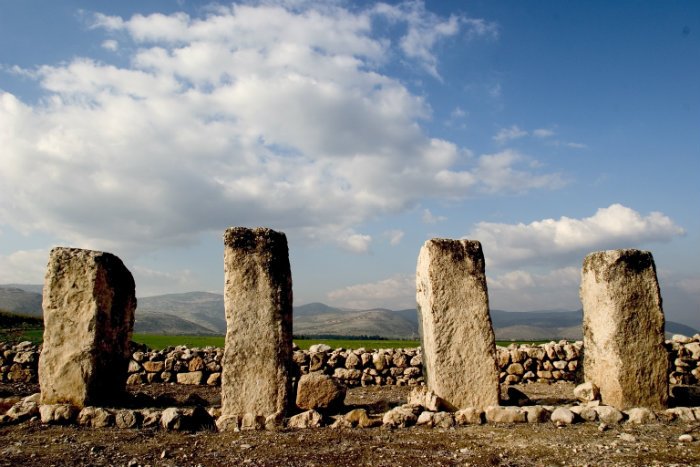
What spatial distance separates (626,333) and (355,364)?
6.82 m

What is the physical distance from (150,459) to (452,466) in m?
3.58

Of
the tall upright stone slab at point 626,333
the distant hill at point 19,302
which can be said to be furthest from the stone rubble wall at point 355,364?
the distant hill at point 19,302

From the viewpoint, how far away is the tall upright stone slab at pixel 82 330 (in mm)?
7996

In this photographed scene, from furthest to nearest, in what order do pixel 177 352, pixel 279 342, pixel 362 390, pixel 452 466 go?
1. pixel 177 352
2. pixel 362 390
3. pixel 279 342
4. pixel 452 466

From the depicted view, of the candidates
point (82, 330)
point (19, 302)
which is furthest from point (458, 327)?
point (19, 302)

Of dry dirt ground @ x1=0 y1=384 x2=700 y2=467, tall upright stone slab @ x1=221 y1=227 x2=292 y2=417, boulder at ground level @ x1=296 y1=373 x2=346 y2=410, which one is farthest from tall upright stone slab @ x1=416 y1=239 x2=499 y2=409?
tall upright stone slab @ x1=221 y1=227 x2=292 y2=417

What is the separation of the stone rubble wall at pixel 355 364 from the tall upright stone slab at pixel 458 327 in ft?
14.6

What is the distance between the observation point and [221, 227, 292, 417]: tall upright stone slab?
25.6ft

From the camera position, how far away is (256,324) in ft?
26.2

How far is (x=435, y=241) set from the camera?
347 inches

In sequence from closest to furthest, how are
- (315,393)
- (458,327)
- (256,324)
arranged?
(256,324)
(315,393)
(458,327)

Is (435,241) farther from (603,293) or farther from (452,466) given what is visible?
(452,466)

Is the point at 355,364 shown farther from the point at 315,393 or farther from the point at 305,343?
the point at 305,343

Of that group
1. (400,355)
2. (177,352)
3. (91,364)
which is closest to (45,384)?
(91,364)
